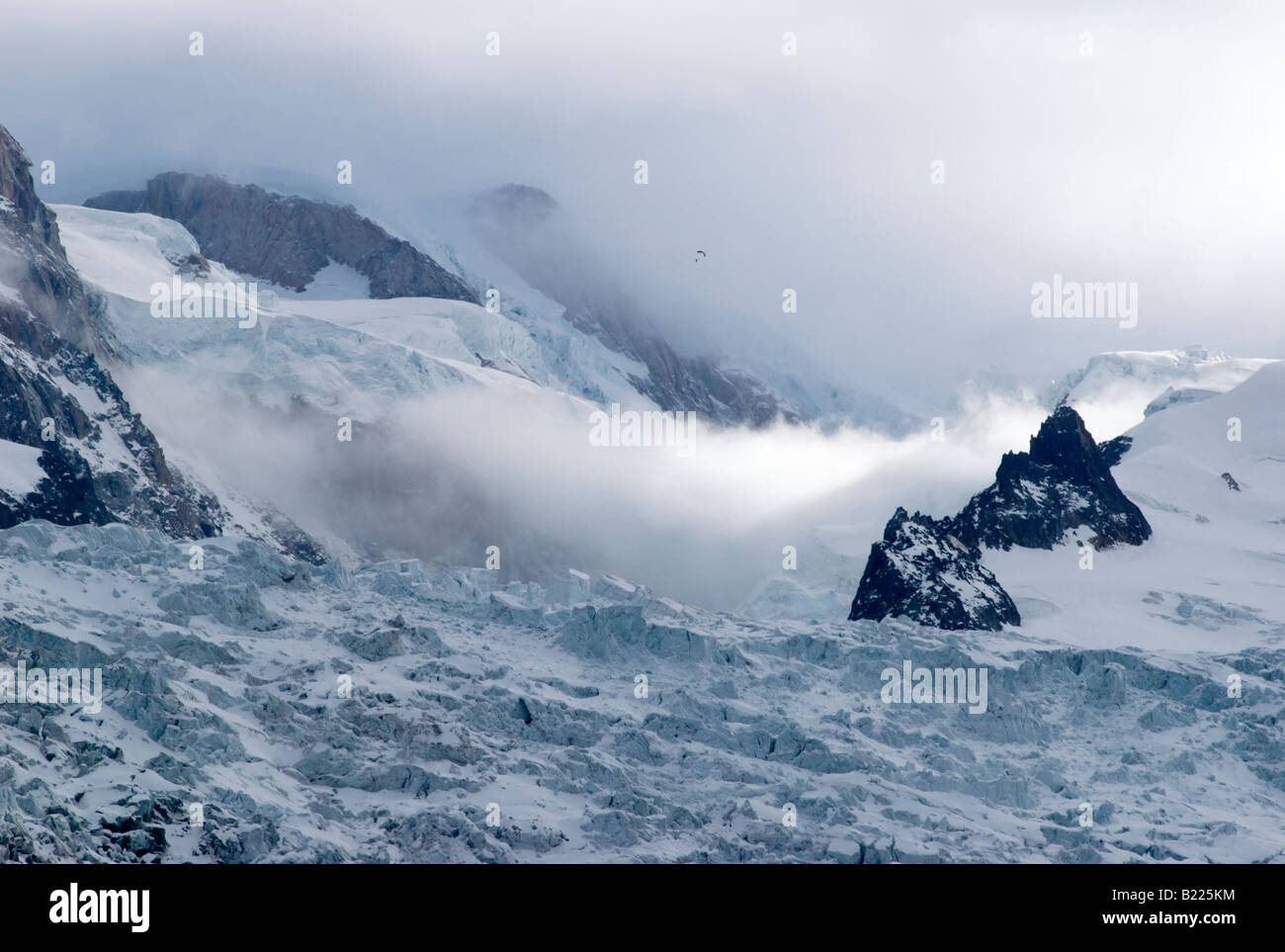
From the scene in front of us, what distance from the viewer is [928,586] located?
188250 millimetres

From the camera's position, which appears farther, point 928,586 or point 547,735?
point 928,586

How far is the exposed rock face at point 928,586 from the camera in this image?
183 m

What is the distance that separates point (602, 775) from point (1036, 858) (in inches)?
995

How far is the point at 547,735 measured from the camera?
122 metres

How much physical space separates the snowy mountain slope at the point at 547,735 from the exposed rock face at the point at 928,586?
30.3 metres

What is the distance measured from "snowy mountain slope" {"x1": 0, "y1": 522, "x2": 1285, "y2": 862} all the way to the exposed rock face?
30.3 m

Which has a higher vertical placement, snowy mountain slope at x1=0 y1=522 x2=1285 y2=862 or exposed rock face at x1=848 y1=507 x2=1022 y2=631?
exposed rock face at x1=848 y1=507 x2=1022 y2=631

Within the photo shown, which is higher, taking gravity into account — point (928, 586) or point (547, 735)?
point (928, 586)

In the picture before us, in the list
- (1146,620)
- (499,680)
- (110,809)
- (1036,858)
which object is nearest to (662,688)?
(499,680)

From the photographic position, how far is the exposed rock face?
182875 mm

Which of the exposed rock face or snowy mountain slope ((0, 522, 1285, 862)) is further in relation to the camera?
the exposed rock face

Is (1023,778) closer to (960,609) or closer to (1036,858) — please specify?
(1036,858)

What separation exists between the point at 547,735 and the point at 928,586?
73.6m

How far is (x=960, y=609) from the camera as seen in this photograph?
18200cm
